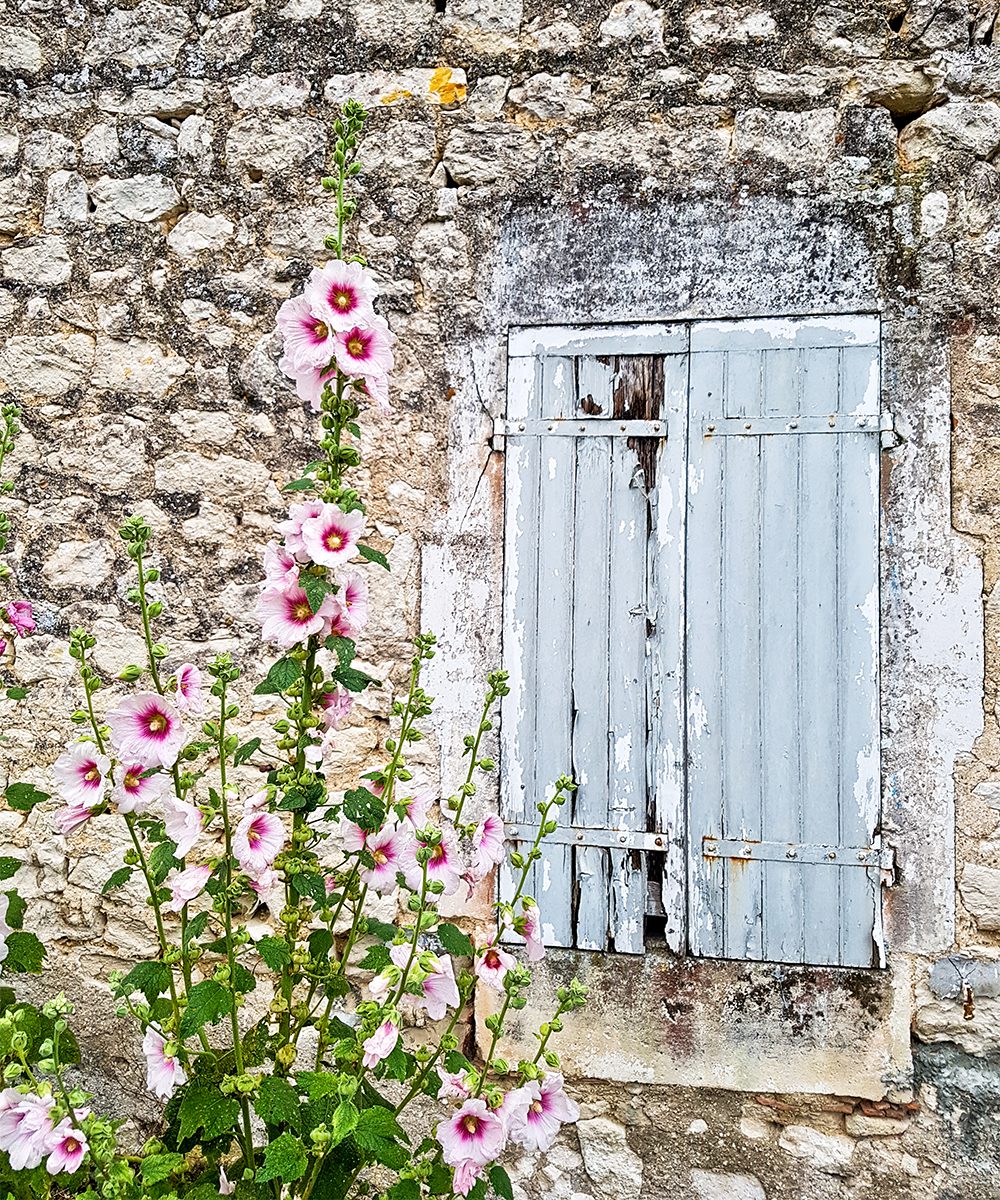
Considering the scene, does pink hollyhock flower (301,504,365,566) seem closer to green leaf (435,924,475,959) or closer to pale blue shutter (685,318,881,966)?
green leaf (435,924,475,959)

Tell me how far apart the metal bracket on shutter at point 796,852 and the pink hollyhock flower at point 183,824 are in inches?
57.8

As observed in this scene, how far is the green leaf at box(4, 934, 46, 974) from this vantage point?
6.98 ft

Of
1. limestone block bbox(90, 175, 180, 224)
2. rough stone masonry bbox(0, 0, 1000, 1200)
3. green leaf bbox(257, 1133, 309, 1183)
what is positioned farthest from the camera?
limestone block bbox(90, 175, 180, 224)

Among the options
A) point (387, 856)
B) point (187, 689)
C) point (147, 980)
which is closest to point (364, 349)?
point (187, 689)

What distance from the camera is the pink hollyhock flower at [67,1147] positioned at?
158 cm

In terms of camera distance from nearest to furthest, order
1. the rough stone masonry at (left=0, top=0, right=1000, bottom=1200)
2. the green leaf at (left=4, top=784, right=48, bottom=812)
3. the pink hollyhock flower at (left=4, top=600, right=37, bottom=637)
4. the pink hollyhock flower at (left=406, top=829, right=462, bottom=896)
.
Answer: the pink hollyhock flower at (left=406, top=829, right=462, bottom=896) → the green leaf at (left=4, top=784, right=48, bottom=812) → the pink hollyhock flower at (left=4, top=600, right=37, bottom=637) → the rough stone masonry at (left=0, top=0, right=1000, bottom=1200)

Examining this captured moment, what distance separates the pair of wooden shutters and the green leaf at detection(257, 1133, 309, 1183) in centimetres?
124

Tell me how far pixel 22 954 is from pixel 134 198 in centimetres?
219

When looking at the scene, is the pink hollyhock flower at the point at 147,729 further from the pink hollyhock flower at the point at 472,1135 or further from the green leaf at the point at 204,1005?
the pink hollyhock flower at the point at 472,1135

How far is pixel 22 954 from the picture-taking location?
2.14 meters

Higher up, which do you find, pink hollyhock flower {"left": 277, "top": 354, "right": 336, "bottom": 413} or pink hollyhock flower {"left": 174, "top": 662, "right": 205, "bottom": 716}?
pink hollyhock flower {"left": 277, "top": 354, "right": 336, "bottom": 413}

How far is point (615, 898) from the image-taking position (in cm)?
273

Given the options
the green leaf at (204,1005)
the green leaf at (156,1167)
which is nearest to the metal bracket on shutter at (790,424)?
the green leaf at (204,1005)

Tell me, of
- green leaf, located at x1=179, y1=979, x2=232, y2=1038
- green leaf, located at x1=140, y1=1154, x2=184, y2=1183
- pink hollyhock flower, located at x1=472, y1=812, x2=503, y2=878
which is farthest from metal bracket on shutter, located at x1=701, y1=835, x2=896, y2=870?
green leaf, located at x1=140, y1=1154, x2=184, y2=1183
